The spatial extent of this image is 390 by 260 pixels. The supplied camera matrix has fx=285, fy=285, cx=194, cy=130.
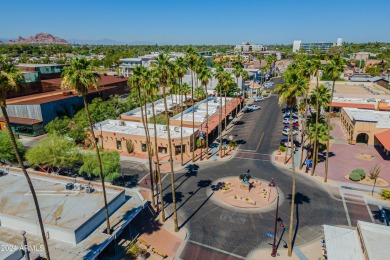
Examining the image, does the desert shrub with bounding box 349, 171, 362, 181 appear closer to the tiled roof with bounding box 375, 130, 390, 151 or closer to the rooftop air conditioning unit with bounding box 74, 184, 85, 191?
the tiled roof with bounding box 375, 130, 390, 151

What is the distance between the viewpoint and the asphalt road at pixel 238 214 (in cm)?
3145

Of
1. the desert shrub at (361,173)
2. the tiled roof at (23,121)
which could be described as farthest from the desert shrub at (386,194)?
the tiled roof at (23,121)

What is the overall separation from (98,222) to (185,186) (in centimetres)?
1707

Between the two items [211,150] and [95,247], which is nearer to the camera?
[95,247]

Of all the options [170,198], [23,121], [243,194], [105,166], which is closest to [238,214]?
[243,194]

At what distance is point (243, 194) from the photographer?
42000mm

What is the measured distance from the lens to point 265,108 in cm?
9869

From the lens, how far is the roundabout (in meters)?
38.7

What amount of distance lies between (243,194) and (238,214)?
17.3ft

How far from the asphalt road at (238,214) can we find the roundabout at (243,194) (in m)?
1.02

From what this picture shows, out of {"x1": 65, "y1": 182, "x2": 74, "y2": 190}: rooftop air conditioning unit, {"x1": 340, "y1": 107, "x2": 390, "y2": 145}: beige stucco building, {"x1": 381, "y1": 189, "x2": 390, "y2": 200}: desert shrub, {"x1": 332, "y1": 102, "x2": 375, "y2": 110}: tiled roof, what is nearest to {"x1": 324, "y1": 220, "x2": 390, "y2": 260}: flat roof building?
{"x1": 381, "y1": 189, "x2": 390, "y2": 200}: desert shrub

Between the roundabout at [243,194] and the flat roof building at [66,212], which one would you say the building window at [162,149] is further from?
the flat roof building at [66,212]

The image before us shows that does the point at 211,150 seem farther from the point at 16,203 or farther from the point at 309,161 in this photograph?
the point at 16,203

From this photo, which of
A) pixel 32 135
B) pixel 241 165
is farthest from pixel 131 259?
pixel 32 135
